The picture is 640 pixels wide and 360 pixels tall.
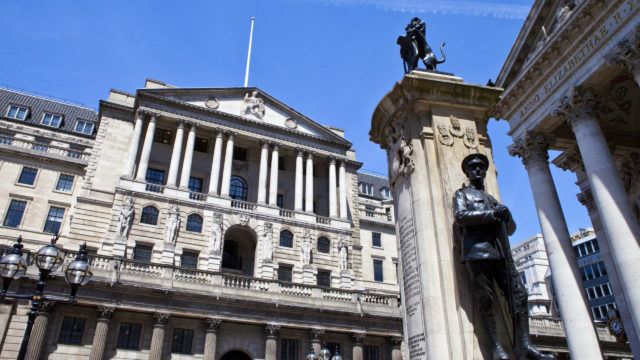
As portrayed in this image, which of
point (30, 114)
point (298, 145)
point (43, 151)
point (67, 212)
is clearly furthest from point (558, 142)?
point (30, 114)

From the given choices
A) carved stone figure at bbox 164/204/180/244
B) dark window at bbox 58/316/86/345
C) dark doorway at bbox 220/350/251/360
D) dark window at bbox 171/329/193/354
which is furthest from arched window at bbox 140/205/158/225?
dark doorway at bbox 220/350/251/360

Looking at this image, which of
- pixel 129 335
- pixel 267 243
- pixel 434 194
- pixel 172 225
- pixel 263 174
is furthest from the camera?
pixel 263 174

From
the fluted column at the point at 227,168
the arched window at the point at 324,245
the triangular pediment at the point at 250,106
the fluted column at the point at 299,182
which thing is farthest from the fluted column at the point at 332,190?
the fluted column at the point at 227,168

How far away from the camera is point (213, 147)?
145 ft

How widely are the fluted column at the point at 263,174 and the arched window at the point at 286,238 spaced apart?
3401 millimetres

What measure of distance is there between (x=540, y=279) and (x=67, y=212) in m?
75.4

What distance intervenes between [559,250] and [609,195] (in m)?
3.35

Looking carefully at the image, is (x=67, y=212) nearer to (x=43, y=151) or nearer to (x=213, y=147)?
(x=43, y=151)

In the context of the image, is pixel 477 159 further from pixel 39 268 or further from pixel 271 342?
pixel 271 342

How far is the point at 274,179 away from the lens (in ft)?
138

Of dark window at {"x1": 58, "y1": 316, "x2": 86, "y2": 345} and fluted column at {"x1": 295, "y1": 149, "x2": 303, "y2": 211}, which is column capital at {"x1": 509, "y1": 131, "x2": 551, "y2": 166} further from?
dark window at {"x1": 58, "y1": 316, "x2": 86, "y2": 345}

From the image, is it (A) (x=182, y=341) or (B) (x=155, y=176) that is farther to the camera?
(B) (x=155, y=176)

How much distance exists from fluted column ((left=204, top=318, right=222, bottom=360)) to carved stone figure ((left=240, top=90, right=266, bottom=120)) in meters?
22.2

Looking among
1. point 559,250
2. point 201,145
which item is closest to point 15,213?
point 201,145
